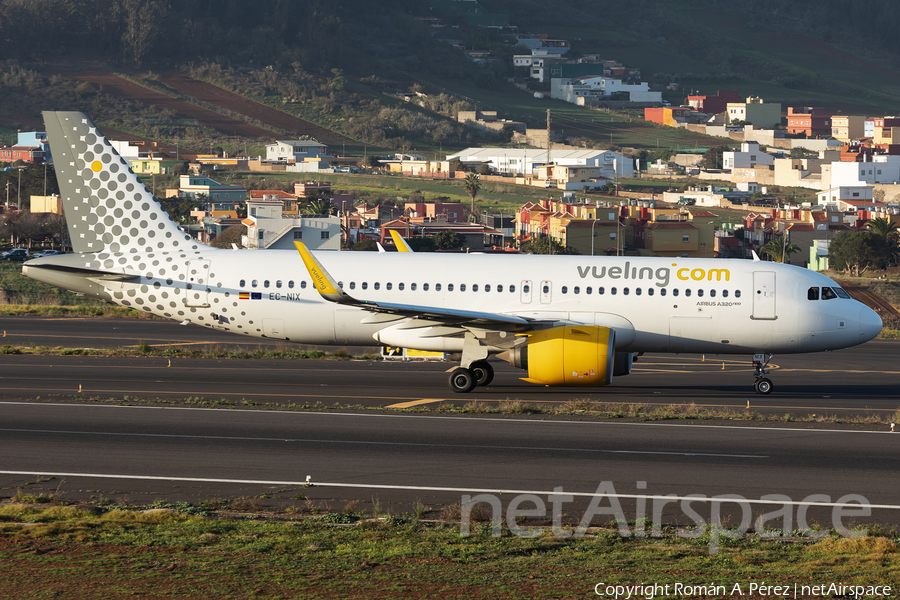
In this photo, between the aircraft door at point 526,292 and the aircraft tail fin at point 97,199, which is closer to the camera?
the aircraft door at point 526,292

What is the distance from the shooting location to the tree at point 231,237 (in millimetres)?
100062

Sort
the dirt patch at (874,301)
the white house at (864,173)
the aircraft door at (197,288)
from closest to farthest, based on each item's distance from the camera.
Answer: the aircraft door at (197,288) → the dirt patch at (874,301) → the white house at (864,173)

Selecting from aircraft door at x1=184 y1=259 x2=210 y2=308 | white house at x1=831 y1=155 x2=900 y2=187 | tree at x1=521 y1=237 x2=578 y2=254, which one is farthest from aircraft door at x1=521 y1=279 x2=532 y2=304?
white house at x1=831 y1=155 x2=900 y2=187

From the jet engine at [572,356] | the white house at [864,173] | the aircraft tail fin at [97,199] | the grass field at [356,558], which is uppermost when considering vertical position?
the white house at [864,173]

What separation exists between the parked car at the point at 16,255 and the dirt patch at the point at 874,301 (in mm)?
74774

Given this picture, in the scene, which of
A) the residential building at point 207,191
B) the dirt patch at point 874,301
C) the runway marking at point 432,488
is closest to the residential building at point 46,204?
the residential building at point 207,191

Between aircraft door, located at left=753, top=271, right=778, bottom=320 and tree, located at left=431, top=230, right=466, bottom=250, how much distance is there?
76.4 m

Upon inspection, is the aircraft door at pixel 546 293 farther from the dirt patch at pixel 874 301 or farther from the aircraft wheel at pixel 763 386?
the dirt patch at pixel 874 301

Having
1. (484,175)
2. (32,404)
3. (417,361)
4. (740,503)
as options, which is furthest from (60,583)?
(484,175)

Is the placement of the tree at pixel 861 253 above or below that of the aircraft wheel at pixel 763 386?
above

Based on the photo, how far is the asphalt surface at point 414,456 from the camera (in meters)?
19.1

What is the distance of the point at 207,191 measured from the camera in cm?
15175

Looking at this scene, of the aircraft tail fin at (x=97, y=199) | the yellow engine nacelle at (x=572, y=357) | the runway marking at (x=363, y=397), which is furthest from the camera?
the aircraft tail fin at (x=97, y=199)

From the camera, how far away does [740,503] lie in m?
18.3
